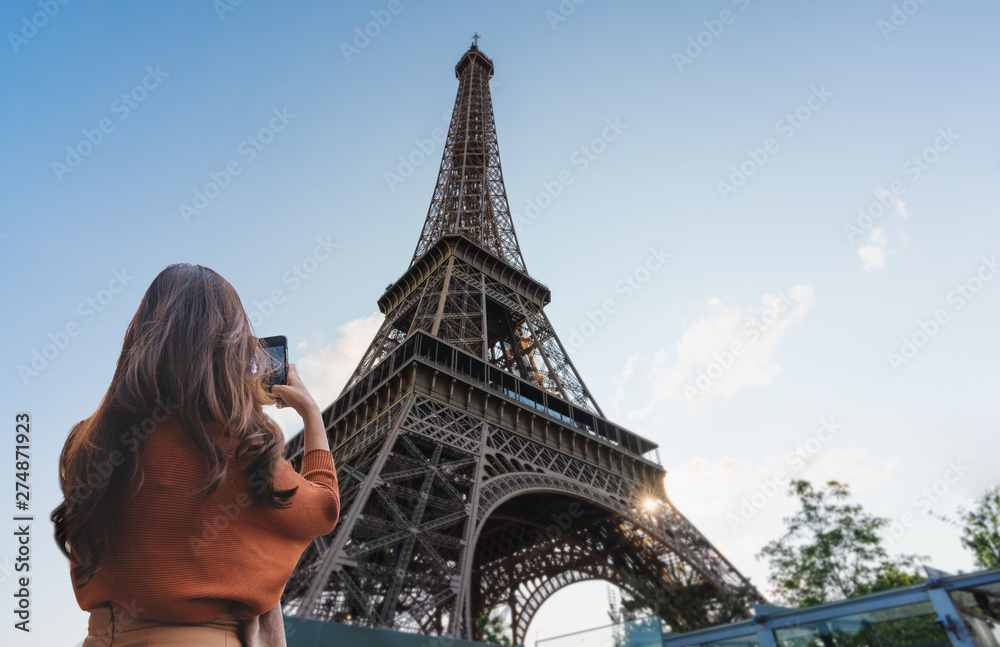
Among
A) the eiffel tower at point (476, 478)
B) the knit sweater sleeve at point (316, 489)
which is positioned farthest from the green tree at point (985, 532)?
the knit sweater sleeve at point (316, 489)

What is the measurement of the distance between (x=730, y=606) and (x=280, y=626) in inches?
932

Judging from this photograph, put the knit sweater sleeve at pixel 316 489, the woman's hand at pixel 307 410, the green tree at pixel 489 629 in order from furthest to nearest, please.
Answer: the green tree at pixel 489 629, the woman's hand at pixel 307 410, the knit sweater sleeve at pixel 316 489

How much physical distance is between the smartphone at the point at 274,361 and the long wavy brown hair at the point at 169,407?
0.43 ft

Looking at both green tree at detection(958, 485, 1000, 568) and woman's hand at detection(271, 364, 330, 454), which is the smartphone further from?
green tree at detection(958, 485, 1000, 568)

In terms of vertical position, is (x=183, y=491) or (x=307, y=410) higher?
(x=307, y=410)

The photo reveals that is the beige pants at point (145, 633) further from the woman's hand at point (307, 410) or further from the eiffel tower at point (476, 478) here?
the eiffel tower at point (476, 478)

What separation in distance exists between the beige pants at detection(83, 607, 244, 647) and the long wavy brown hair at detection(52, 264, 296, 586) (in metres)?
0.13

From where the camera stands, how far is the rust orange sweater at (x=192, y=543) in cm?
153

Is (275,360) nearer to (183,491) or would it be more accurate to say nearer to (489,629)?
(183,491)

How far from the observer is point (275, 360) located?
2271mm

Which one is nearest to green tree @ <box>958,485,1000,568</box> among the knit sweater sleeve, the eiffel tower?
the eiffel tower

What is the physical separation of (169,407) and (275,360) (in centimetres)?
56

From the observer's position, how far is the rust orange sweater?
153 cm

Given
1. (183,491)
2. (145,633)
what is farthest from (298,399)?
(145,633)
